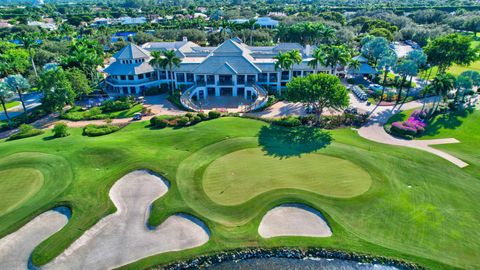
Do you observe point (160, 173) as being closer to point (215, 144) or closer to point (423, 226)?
point (215, 144)

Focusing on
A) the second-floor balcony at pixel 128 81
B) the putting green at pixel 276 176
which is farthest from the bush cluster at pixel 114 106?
the putting green at pixel 276 176

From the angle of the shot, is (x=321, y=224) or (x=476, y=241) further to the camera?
(x=321, y=224)

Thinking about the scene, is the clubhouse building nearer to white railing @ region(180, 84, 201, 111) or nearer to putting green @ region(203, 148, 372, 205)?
white railing @ region(180, 84, 201, 111)

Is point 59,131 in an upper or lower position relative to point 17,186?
upper

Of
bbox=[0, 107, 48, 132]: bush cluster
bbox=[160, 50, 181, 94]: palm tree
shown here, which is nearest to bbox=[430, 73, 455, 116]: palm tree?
bbox=[160, 50, 181, 94]: palm tree

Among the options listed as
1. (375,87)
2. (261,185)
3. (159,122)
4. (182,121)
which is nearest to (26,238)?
(261,185)

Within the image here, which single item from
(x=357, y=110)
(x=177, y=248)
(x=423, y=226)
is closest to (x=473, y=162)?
(x=423, y=226)

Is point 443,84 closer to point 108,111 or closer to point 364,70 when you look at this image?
point 364,70
